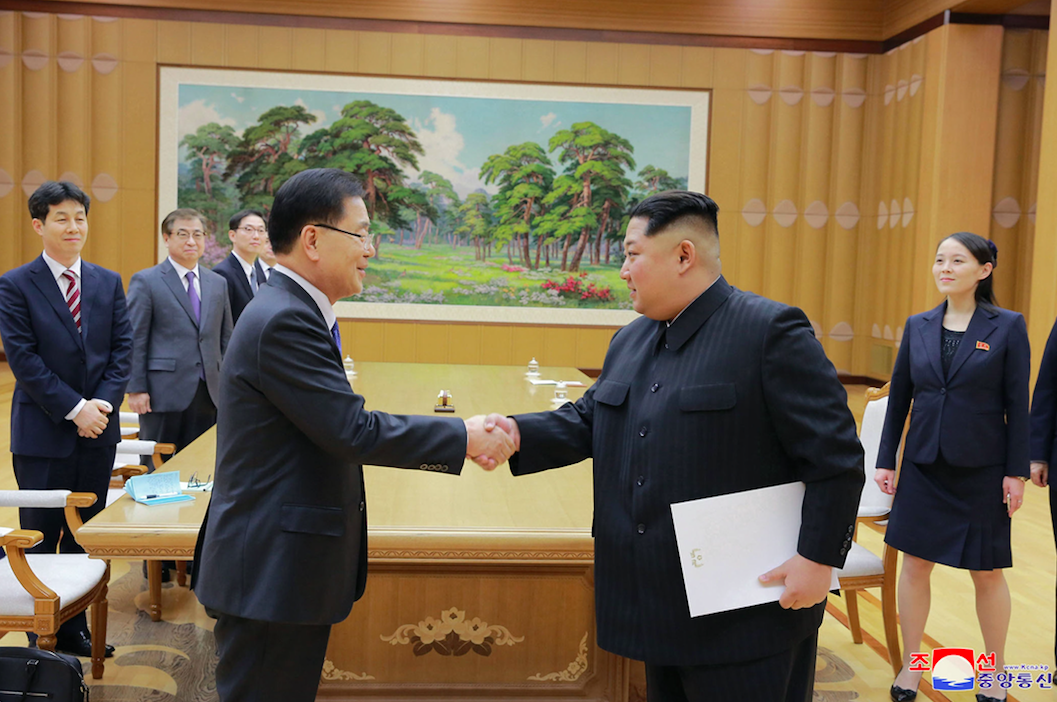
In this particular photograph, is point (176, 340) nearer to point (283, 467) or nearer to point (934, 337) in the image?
point (283, 467)

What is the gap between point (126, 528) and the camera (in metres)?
2.30

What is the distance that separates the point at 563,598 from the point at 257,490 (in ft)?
4.23

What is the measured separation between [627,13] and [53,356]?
8.84m

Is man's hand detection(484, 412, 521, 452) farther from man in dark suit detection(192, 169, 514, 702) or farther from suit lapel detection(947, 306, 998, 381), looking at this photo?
suit lapel detection(947, 306, 998, 381)

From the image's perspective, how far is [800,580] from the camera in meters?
1.55

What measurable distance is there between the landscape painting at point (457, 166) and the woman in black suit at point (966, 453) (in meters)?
7.84

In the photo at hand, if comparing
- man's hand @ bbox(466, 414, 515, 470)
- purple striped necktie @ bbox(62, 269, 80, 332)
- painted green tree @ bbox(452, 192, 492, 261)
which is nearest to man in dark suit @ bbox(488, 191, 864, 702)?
man's hand @ bbox(466, 414, 515, 470)

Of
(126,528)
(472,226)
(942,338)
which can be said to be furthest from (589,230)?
(126,528)

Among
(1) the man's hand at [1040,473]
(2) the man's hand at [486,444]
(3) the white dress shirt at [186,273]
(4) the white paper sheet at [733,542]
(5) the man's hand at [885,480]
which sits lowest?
(5) the man's hand at [885,480]

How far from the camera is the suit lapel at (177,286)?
430 centimetres

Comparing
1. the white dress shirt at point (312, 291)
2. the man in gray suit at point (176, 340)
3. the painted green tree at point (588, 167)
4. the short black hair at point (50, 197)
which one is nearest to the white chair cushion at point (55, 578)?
the short black hair at point (50, 197)

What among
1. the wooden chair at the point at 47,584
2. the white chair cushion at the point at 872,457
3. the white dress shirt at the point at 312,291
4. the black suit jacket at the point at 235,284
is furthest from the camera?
the black suit jacket at the point at 235,284

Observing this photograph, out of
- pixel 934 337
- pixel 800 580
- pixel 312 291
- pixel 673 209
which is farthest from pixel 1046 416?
pixel 312 291

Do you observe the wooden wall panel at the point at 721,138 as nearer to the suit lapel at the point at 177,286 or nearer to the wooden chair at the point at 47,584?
the suit lapel at the point at 177,286
